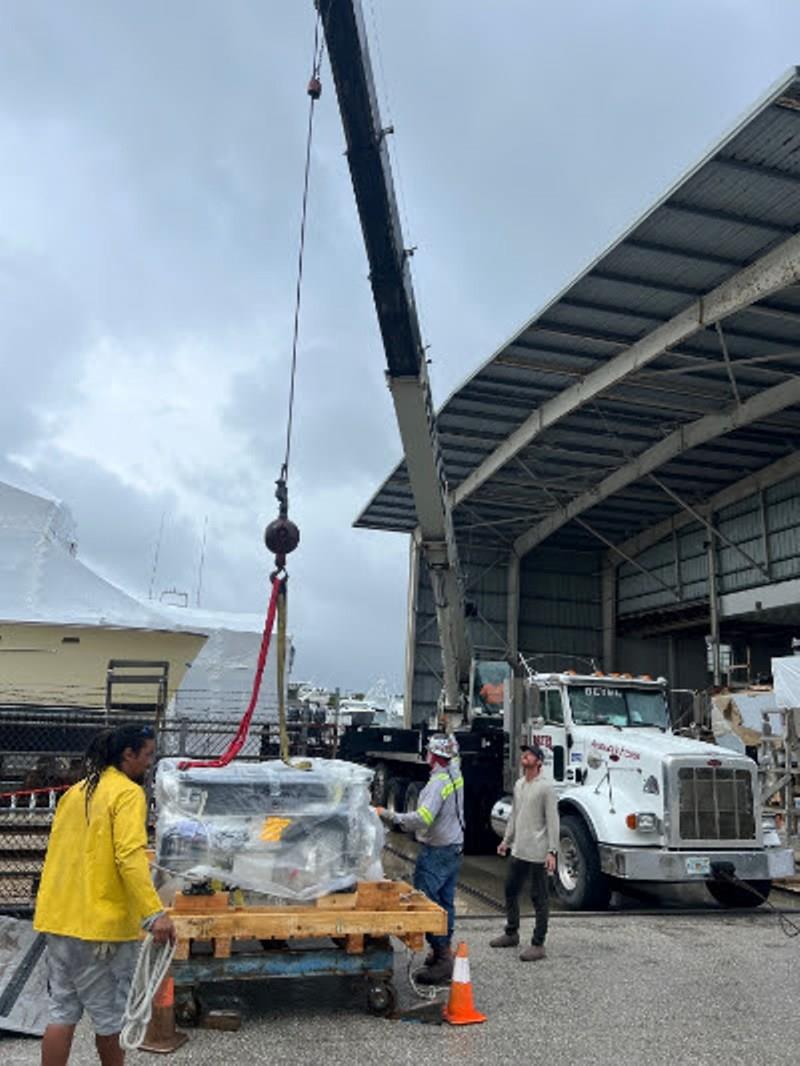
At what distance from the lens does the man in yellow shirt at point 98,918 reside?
3531 mm

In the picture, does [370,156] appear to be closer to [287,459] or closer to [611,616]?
[287,459]

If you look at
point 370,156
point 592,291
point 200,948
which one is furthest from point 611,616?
point 200,948

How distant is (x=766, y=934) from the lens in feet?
25.6

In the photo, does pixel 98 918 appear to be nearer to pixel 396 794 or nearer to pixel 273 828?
pixel 273 828

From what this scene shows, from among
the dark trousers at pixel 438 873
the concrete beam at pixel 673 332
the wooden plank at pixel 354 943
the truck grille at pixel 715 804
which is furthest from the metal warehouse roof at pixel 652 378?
the wooden plank at pixel 354 943

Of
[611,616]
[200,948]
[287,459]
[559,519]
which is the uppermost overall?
[559,519]

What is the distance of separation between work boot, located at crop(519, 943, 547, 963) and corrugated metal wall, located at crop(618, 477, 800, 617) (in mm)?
17586

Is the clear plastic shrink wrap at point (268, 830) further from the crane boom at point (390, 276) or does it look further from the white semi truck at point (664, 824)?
the crane boom at point (390, 276)

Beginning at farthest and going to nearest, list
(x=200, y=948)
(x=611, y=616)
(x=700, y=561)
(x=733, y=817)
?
(x=611, y=616), (x=700, y=561), (x=733, y=817), (x=200, y=948)

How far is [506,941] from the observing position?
6816 millimetres

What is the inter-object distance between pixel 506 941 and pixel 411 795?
770 cm

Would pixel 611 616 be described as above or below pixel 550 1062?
above

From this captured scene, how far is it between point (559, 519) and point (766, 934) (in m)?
18.1

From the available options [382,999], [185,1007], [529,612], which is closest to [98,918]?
[185,1007]
